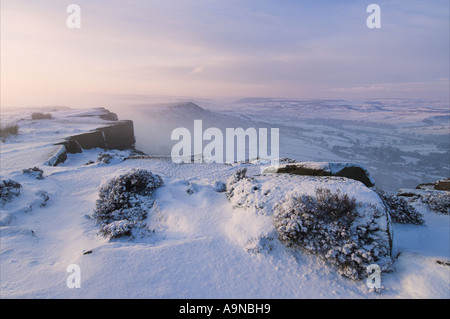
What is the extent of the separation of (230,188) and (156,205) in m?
2.77

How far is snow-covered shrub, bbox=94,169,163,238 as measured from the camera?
658 cm

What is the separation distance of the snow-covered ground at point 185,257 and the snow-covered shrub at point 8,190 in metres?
0.26

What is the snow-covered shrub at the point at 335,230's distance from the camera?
524 centimetres

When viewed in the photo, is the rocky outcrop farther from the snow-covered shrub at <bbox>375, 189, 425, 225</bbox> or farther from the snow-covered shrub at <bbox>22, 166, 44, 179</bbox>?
the snow-covered shrub at <bbox>375, 189, 425, 225</bbox>

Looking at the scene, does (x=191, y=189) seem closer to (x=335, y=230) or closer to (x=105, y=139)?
(x=335, y=230)

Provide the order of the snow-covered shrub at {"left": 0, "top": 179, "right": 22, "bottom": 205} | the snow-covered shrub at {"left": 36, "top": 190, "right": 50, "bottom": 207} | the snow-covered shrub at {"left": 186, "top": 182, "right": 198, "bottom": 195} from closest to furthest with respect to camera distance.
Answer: the snow-covered shrub at {"left": 0, "top": 179, "right": 22, "bottom": 205} < the snow-covered shrub at {"left": 36, "top": 190, "right": 50, "bottom": 207} < the snow-covered shrub at {"left": 186, "top": 182, "right": 198, "bottom": 195}

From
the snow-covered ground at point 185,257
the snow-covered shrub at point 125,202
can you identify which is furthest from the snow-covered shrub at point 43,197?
the snow-covered shrub at point 125,202

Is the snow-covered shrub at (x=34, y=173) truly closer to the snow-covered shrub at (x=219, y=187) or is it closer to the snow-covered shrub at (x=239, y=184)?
the snow-covered shrub at (x=219, y=187)

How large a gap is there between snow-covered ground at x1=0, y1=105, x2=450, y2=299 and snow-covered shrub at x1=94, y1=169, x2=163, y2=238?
34cm

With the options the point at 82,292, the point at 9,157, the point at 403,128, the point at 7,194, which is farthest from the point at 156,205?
the point at 403,128

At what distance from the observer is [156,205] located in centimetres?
826

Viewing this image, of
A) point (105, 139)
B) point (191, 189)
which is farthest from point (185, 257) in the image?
point (105, 139)

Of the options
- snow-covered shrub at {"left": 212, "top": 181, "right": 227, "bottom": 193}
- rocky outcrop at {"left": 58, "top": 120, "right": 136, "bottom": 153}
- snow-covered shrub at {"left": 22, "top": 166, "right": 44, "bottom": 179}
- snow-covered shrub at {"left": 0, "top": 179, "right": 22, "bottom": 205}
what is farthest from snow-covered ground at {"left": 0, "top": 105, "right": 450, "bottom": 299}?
rocky outcrop at {"left": 58, "top": 120, "right": 136, "bottom": 153}

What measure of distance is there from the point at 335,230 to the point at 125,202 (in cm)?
685
